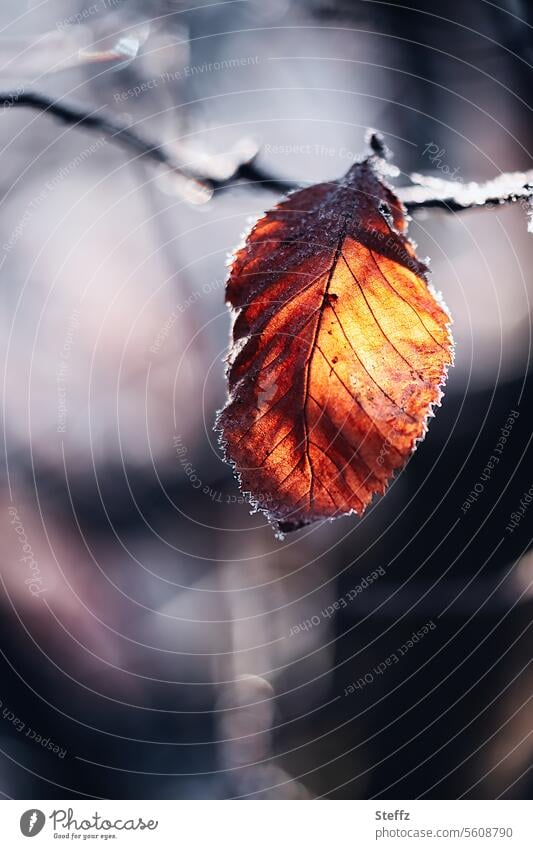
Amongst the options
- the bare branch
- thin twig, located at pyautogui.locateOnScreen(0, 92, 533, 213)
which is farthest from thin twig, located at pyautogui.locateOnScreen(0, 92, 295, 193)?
the bare branch

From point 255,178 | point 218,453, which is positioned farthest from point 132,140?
point 218,453

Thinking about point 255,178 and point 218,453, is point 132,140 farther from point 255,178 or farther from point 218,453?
point 218,453

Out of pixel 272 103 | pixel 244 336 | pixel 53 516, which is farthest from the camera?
pixel 53 516

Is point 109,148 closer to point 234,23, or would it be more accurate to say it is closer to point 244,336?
point 234,23

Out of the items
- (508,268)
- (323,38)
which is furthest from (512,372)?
(323,38)

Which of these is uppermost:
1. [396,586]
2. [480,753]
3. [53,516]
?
[53,516]

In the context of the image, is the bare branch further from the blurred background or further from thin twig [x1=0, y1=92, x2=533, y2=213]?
the blurred background

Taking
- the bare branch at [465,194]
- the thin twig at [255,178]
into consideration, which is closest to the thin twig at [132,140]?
the thin twig at [255,178]
